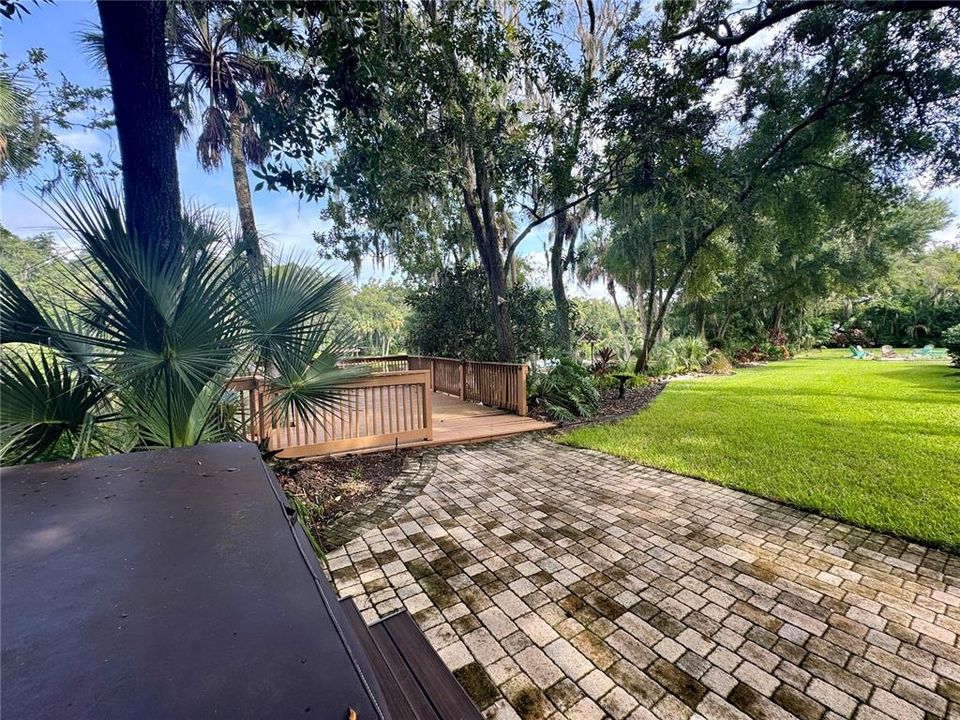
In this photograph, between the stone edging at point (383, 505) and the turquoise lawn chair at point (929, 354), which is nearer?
the stone edging at point (383, 505)

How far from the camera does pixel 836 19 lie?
19.2ft

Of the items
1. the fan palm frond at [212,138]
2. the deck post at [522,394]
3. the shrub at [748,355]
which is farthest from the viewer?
the shrub at [748,355]

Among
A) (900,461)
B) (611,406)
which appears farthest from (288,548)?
(611,406)

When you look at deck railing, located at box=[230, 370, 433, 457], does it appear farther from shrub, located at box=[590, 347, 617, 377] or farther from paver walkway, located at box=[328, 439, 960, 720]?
shrub, located at box=[590, 347, 617, 377]

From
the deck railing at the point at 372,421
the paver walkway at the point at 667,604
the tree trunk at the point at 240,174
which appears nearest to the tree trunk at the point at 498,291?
the deck railing at the point at 372,421

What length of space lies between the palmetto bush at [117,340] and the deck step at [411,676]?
1722 mm

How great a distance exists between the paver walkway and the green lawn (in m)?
0.46

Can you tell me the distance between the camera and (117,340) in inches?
78.6

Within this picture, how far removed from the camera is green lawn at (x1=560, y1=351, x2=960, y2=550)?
3.15m

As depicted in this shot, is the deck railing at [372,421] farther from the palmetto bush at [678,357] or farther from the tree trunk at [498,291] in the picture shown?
the palmetto bush at [678,357]

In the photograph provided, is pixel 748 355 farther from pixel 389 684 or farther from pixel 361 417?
pixel 389 684

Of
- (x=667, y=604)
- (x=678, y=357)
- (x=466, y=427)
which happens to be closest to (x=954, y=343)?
(x=678, y=357)

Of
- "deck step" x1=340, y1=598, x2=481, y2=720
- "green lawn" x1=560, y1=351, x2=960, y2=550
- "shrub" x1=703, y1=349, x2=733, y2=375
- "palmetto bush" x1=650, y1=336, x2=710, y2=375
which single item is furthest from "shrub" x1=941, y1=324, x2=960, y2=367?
"deck step" x1=340, y1=598, x2=481, y2=720

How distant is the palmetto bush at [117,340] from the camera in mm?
1900
